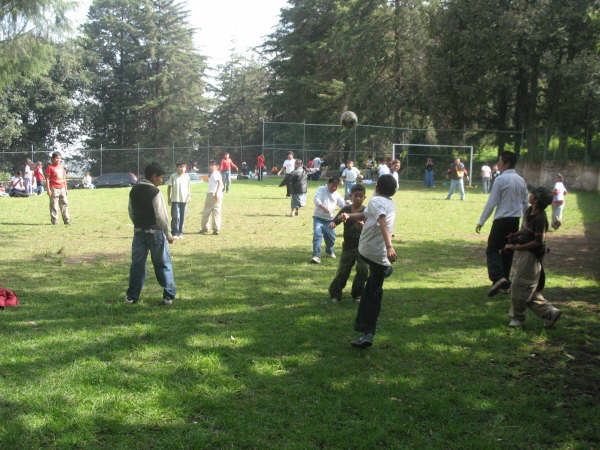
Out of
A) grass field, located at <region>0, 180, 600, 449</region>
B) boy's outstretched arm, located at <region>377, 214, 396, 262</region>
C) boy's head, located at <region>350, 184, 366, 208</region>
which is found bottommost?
grass field, located at <region>0, 180, 600, 449</region>

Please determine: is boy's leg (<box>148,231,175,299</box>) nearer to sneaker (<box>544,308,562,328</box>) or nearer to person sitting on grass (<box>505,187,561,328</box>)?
person sitting on grass (<box>505,187,561,328</box>)

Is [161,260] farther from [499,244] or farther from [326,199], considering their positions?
[499,244]

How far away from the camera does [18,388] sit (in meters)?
4.34

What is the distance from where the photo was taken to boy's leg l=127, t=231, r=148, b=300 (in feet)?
21.9

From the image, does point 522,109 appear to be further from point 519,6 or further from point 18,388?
point 18,388

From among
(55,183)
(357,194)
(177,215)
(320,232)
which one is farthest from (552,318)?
(55,183)

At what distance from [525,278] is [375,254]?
182cm

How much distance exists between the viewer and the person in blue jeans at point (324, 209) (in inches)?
351

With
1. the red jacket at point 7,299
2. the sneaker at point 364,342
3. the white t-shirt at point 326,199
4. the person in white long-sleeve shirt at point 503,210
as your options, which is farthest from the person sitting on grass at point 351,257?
the red jacket at point 7,299

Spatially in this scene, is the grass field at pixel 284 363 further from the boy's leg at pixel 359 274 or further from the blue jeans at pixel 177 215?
the blue jeans at pixel 177 215

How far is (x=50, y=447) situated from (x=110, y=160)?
37.8 metres

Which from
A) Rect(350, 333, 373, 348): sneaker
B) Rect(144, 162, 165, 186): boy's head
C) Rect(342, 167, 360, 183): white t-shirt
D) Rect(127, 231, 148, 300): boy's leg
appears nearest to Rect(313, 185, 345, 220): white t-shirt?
Rect(144, 162, 165, 186): boy's head

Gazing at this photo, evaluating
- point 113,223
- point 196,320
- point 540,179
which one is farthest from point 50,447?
point 540,179

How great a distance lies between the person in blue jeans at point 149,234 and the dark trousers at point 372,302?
2555 mm
